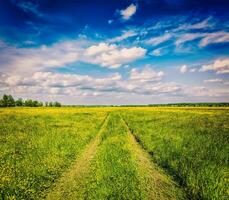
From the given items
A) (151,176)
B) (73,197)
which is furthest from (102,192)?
(151,176)

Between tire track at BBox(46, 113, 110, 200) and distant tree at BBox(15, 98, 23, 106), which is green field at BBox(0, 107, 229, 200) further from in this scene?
distant tree at BBox(15, 98, 23, 106)

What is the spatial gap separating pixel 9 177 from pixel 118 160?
16.1 ft

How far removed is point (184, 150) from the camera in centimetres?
1209

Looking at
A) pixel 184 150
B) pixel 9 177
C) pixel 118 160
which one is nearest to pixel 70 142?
pixel 118 160

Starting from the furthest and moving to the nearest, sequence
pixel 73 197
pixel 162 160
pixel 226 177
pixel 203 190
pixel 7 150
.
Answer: pixel 7 150 → pixel 162 160 → pixel 226 177 → pixel 203 190 → pixel 73 197

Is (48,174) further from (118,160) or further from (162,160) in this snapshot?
(162,160)

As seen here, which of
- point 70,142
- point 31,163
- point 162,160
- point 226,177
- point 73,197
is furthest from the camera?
point 70,142

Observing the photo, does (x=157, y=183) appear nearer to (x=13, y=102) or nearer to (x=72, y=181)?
(x=72, y=181)

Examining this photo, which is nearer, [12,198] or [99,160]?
[12,198]

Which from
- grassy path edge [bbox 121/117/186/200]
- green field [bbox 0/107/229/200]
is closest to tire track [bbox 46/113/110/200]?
green field [bbox 0/107/229/200]

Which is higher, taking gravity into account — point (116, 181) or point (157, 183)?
point (116, 181)

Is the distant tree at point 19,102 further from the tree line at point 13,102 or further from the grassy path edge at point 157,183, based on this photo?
the grassy path edge at point 157,183

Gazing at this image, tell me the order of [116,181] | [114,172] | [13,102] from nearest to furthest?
[116,181], [114,172], [13,102]

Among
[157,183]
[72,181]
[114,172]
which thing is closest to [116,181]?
[114,172]
